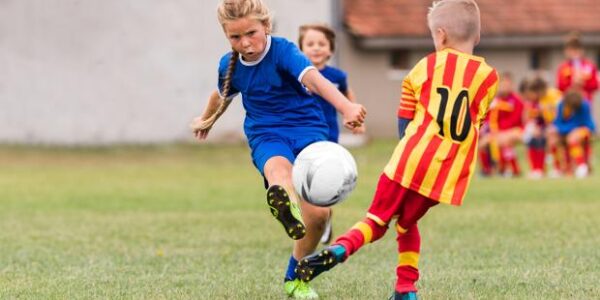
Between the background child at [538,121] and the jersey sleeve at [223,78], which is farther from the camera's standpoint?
the background child at [538,121]

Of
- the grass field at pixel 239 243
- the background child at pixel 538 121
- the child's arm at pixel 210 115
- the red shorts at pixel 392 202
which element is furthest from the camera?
the background child at pixel 538 121

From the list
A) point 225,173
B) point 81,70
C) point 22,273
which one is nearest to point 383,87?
point 81,70

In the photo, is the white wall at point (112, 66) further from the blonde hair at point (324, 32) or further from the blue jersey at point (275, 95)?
the blue jersey at point (275, 95)

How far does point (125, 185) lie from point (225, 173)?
13.1 ft

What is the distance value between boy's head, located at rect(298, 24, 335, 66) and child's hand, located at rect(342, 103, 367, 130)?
12.9 feet

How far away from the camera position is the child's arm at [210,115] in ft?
24.4

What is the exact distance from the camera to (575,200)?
14977 mm

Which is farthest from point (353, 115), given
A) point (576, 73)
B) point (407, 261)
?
point (576, 73)

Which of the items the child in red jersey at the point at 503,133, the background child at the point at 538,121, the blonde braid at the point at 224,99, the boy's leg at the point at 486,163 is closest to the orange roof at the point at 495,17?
the background child at the point at 538,121

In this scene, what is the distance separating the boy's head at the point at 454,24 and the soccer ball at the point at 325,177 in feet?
2.57

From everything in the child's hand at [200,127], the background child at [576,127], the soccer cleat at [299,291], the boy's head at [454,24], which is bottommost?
the background child at [576,127]

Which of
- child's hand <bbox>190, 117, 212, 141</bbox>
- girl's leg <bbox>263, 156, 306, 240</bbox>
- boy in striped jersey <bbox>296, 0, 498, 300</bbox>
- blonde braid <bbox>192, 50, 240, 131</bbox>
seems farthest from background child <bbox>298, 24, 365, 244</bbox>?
boy in striped jersey <bbox>296, 0, 498, 300</bbox>

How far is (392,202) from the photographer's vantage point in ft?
21.0

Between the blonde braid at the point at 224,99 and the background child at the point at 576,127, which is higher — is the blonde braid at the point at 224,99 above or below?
above
